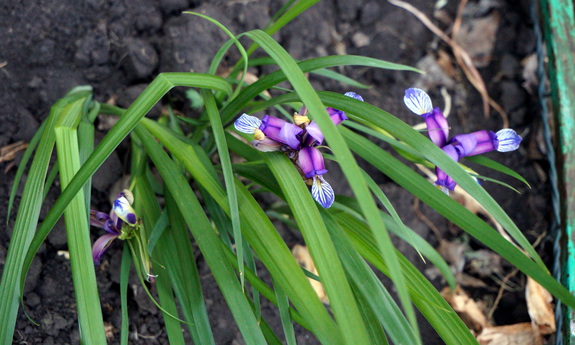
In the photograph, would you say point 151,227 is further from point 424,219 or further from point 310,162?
point 424,219

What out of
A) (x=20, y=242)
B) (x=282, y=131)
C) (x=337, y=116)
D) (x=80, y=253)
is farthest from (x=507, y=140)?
(x=20, y=242)

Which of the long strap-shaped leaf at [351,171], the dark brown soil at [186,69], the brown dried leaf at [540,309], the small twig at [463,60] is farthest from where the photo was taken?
the small twig at [463,60]

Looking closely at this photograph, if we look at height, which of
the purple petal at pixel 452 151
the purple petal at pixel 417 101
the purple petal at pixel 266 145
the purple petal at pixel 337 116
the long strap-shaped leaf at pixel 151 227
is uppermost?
the purple petal at pixel 337 116

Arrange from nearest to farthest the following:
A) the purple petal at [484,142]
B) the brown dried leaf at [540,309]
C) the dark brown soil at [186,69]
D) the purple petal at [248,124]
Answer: the purple petal at [248,124]
the purple petal at [484,142]
the dark brown soil at [186,69]
the brown dried leaf at [540,309]

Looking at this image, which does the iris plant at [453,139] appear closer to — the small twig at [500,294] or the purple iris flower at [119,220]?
the purple iris flower at [119,220]

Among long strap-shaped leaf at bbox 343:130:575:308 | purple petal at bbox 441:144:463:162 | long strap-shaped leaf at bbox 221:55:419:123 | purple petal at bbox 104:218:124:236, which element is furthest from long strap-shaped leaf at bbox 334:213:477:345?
purple petal at bbox 104:218:124:236

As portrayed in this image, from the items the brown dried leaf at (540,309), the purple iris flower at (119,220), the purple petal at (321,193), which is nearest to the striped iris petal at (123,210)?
the purple iris flower at (119,220)
